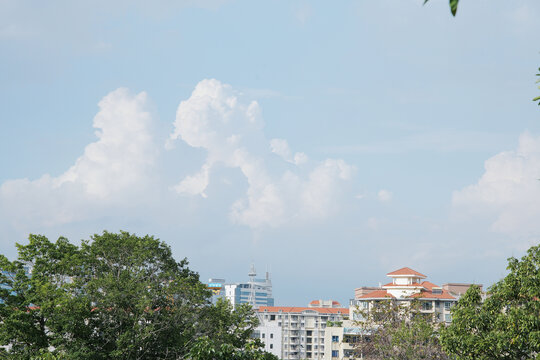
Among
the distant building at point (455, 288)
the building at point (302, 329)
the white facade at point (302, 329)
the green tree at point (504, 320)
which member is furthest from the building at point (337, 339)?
the green tree at point (504, 320)

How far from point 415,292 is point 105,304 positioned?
4387 cm

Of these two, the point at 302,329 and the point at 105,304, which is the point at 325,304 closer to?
the point at 302,329

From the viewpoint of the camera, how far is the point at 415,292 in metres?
65.3

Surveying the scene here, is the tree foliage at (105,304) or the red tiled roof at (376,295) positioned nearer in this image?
the tree foliage at (105,304)

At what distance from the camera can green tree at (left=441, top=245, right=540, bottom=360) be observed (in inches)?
724

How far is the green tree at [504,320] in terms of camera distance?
60.3ft

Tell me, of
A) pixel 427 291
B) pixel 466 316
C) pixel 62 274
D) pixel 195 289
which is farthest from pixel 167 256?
pixel 427 291

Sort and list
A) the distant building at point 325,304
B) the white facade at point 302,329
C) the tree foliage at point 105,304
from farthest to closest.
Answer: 1. the distant building at point 325,304
2. the white facade at point 302,329
3. the tree foliage at point 105,304

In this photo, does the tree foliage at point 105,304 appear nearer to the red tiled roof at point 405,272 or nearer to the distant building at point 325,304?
the red tiled roof at point 405,272

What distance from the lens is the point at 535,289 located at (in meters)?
18.9

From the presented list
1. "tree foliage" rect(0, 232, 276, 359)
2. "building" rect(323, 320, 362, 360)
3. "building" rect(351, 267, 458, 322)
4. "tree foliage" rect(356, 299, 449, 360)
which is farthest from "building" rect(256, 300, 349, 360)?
"tree foliage" rect(0, 232, 276, 359)

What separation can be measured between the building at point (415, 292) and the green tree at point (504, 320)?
46.2m

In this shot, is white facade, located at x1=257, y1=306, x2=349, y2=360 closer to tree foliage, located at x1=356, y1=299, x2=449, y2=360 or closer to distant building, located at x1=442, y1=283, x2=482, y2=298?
distant building, located at x1=442, y1=283, x2=482, y2=298

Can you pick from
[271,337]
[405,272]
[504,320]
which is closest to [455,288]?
[405,272]
